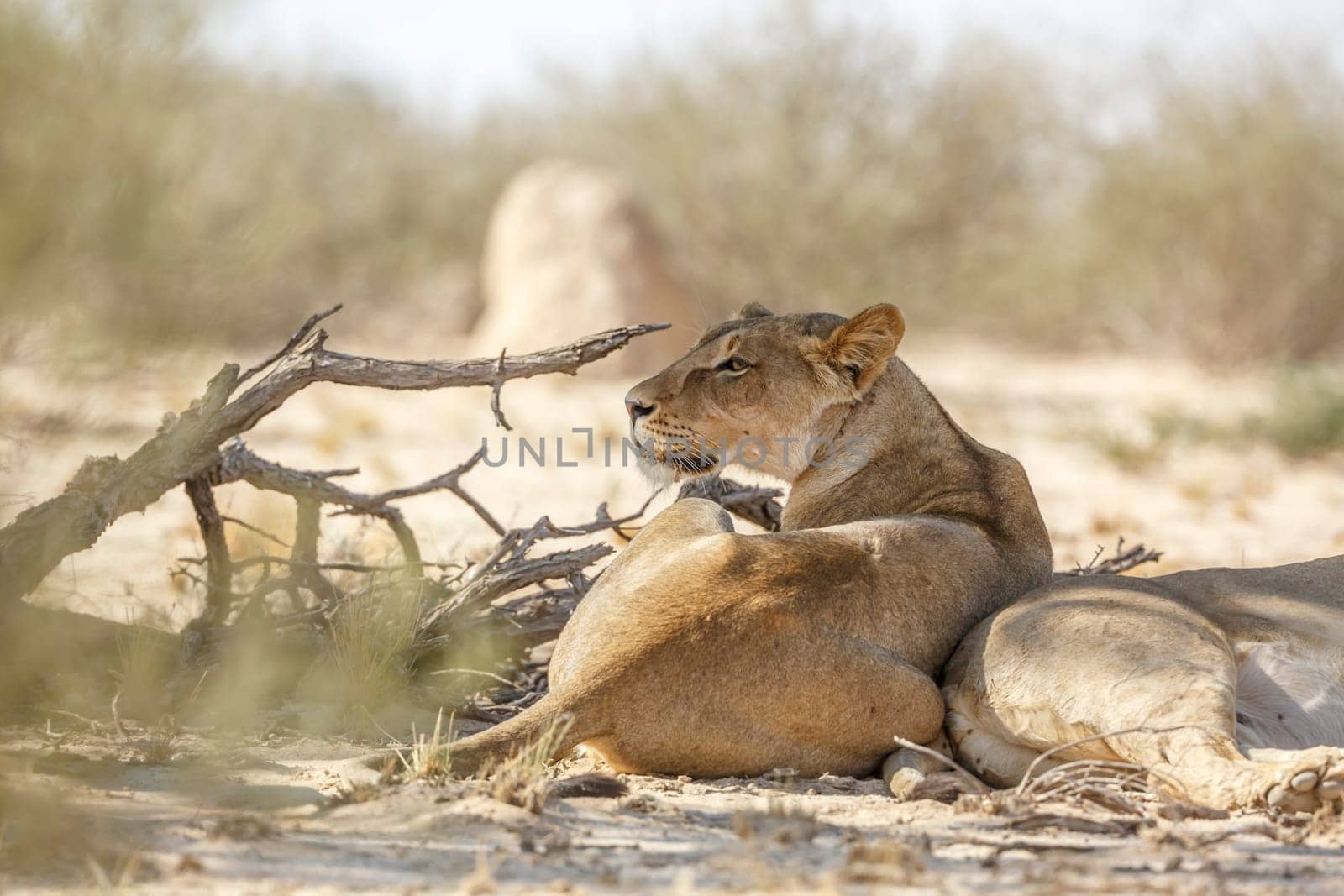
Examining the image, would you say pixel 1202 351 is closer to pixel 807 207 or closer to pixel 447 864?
pixel 807 207

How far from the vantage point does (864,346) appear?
518cm

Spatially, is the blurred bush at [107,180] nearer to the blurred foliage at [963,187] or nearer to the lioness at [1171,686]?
the lioness at [1171,686]

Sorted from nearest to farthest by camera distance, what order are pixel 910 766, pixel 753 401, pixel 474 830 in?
pixel 474 830, pixel 910 766, pixel 753 401

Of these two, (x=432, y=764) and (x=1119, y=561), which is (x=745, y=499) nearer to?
(x=1119, y=561)

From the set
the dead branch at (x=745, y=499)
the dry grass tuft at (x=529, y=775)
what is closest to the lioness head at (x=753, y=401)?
the dead branch at (x=745, y=499)

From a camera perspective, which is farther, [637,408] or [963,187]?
[963,187]

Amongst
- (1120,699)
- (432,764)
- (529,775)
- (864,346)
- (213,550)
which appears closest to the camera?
(529,775)

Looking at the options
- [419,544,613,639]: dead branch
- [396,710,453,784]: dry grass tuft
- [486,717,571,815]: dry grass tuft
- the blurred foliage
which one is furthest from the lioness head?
the blurred foliage

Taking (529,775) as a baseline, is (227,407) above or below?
above

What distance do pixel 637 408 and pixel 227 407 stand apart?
4.93 ft

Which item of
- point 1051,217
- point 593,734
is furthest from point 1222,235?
point 593,734

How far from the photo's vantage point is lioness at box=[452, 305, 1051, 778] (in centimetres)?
409

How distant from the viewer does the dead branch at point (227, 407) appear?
4898mm

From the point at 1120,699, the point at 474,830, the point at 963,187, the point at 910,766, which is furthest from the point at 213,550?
the point at 963,187
